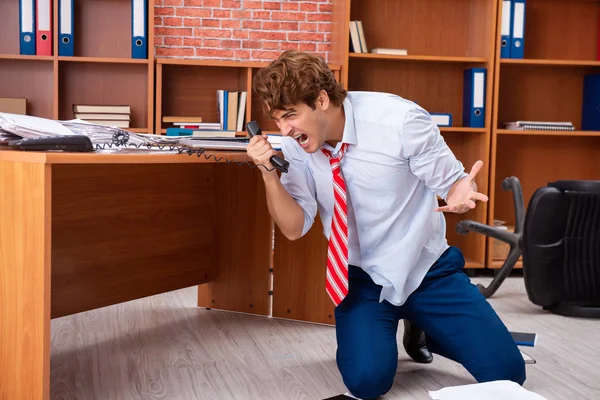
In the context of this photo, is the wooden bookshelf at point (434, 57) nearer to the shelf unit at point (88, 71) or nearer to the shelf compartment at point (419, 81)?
the shelf compartment at point (419, 81)

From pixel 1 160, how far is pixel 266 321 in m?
1.42

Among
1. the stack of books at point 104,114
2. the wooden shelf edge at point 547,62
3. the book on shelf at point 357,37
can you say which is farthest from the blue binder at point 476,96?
the stack of books at point 104,114

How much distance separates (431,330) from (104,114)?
2.36 meters

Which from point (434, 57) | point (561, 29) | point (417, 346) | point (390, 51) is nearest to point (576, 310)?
point (417, 346)

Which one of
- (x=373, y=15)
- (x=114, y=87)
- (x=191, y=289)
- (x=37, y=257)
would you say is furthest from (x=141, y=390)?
(x=373, y=15)

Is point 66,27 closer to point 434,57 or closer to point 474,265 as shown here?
point 434,57

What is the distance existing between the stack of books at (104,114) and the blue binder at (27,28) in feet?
1.18

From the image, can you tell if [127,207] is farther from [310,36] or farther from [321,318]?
[310,36]

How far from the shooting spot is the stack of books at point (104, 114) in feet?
12.2

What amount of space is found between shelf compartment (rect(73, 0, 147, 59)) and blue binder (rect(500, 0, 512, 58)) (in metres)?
1.97

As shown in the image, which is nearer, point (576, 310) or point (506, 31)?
point (576, 310)

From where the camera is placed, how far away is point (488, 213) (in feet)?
12.6

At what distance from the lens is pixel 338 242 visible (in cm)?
199

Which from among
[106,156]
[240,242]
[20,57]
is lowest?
[240,242]
